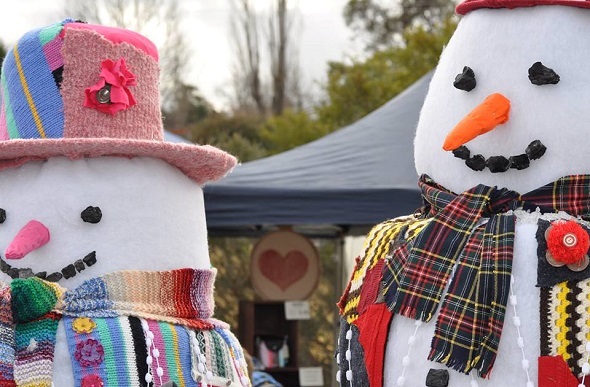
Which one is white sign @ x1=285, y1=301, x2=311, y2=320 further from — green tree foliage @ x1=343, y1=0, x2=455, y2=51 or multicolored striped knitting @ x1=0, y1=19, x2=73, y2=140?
green tree foliage @ x1=343, y1=0, x2=455, y2=51

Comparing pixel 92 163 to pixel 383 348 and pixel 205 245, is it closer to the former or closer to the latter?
pixel 205 245

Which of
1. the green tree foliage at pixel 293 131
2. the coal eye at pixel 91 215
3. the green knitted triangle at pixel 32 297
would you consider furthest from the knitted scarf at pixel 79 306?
the green tree foliage at pixel 293 131

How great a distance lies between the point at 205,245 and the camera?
7.91 ft

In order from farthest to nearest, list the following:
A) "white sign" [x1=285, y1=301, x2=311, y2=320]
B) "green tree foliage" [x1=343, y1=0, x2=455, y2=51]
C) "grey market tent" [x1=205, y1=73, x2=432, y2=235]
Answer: "green tree foliage" [x1=343, y1=0, x2=455, y2=51] → "white sign" [x1=285, y1=301, x2=311, y2=320] → "grey market tent" [x1=205, y1=73, x2=432, y2=235]

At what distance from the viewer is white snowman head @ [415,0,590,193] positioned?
5.84 feet

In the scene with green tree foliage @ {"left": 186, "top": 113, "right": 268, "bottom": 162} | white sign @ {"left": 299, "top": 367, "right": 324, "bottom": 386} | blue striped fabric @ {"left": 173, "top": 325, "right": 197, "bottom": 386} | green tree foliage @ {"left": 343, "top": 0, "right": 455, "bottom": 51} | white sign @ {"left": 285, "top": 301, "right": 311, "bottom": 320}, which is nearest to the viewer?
blue striped fabric @ {"left": 173, "top": 325, "right": 197, "bottom": 386}

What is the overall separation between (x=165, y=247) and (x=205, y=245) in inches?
6.7

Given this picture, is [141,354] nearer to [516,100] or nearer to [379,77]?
[516,100]

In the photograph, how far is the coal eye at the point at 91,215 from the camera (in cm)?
216

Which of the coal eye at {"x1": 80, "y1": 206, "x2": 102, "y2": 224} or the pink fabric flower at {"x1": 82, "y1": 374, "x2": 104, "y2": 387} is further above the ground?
the coal eye at {"x1": 80, "y1": 206, "x2": 102, "y2": 224}

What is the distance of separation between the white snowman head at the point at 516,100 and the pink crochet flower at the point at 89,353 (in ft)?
2.77

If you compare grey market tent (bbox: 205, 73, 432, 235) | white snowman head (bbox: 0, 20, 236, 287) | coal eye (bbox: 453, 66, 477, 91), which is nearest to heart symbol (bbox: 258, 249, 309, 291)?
grey market tent (bbox: 205, 73, 432, 235)

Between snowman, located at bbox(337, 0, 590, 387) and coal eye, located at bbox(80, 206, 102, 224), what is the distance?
26.0 inches

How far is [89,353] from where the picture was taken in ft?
6.90
